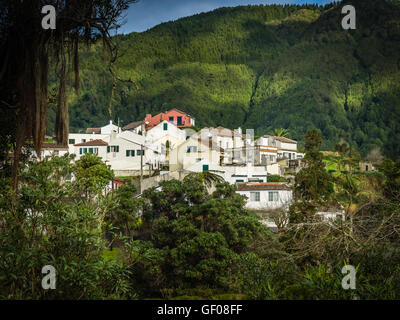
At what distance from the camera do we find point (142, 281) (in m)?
14.0

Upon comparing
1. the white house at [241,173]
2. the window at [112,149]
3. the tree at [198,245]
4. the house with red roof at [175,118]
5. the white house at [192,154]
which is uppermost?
the house with red roof at [175,118]

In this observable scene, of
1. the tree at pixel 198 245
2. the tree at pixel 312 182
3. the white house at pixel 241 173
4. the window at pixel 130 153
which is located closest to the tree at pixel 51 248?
the tree at pixel 198 245

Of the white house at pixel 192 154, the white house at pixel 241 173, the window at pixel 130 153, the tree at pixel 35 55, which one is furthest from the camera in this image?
the window at pixel 130 153

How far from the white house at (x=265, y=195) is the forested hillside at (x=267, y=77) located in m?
24.9

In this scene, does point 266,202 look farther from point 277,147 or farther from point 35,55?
point 35,55

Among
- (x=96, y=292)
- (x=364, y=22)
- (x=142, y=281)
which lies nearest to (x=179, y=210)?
(x=142, y=281)

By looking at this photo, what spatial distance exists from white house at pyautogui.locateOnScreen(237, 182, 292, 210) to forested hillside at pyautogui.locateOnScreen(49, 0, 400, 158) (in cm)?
2493

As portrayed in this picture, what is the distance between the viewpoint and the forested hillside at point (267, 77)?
188ft

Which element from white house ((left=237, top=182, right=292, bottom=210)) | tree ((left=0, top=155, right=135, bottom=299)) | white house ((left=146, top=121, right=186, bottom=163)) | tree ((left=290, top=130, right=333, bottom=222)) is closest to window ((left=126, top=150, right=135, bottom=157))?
white house ((left=146, top=121, right=186, bottom=163))

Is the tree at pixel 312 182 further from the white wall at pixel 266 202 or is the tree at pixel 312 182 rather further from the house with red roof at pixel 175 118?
the house with red roof at pixel 175 118

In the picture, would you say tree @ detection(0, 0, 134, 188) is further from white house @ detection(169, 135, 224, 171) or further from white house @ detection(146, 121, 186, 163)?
white house @ detection(146, 121, 186, 163)

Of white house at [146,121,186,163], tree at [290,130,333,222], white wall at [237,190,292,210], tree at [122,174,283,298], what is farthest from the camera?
white house at [146,121,186,163]

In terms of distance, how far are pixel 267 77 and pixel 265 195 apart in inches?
2322

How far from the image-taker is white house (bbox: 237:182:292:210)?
2436 cm
